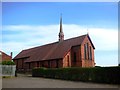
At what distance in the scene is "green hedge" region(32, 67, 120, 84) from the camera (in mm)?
27370

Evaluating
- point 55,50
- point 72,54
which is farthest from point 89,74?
point 55,50

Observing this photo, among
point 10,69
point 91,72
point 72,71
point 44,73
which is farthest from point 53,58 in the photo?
point 91,72

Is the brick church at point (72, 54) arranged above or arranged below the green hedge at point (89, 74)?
above

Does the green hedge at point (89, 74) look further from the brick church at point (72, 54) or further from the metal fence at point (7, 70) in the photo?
the brick church at point (72, 54)

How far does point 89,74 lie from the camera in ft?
105

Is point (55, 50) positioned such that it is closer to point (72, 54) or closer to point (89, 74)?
point (72, 54)

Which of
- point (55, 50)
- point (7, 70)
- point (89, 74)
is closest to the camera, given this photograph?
point (89, 74)

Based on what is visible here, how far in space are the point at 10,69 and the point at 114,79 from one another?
77.3ft

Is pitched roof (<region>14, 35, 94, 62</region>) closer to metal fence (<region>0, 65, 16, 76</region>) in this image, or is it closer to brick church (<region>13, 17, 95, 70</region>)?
brick church (<region>13, 17, 95, 70</region>)

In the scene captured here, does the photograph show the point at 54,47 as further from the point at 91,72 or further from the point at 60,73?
the point at 91,72

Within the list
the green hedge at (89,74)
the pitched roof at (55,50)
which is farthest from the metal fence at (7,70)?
the pitched roof at (55,50)

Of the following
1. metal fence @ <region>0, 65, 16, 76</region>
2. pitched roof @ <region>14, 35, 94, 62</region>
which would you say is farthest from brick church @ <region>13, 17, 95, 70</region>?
metal fence @ <region>0, 65, 16, 76</region>

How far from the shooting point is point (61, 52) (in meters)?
56.2

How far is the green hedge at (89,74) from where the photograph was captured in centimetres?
2737
